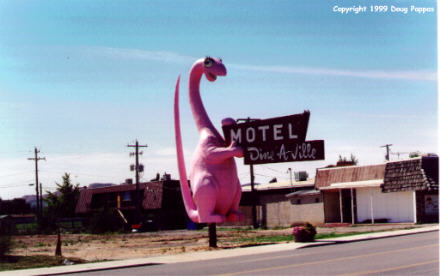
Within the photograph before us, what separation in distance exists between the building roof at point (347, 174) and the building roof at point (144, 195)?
57.9 feet

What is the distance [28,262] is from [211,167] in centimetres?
679

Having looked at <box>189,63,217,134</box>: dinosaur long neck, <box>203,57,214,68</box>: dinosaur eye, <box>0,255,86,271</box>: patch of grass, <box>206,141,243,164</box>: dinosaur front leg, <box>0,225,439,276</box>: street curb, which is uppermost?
<box>203,57,214,68</box>: dinosaur eye

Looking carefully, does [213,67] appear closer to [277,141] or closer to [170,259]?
[277,141]

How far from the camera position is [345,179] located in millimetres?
36875

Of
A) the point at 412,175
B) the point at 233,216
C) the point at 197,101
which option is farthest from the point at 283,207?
the point at 197,101

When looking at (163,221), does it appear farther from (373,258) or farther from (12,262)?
(373,258)

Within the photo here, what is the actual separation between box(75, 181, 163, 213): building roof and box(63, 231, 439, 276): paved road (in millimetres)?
34515

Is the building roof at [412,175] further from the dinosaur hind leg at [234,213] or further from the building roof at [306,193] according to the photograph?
the dinosaur hind leg at [234,213]

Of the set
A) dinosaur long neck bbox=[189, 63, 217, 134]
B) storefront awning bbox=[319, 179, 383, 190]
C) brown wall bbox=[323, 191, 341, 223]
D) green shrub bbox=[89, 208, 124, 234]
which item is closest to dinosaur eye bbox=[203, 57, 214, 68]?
dinosaur long neck bbox=[189, 63, 217, 134]

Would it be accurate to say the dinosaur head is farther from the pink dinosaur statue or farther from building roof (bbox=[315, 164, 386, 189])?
building roof (bbox=[315, 164, 386, 189])

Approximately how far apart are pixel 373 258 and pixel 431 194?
63.1ft

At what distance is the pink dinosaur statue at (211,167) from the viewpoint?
2009 cm

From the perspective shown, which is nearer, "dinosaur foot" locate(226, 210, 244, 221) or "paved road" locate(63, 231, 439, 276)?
"paved road" locate(63, 231, 439, 276)

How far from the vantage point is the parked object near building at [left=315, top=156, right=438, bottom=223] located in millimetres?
31297
